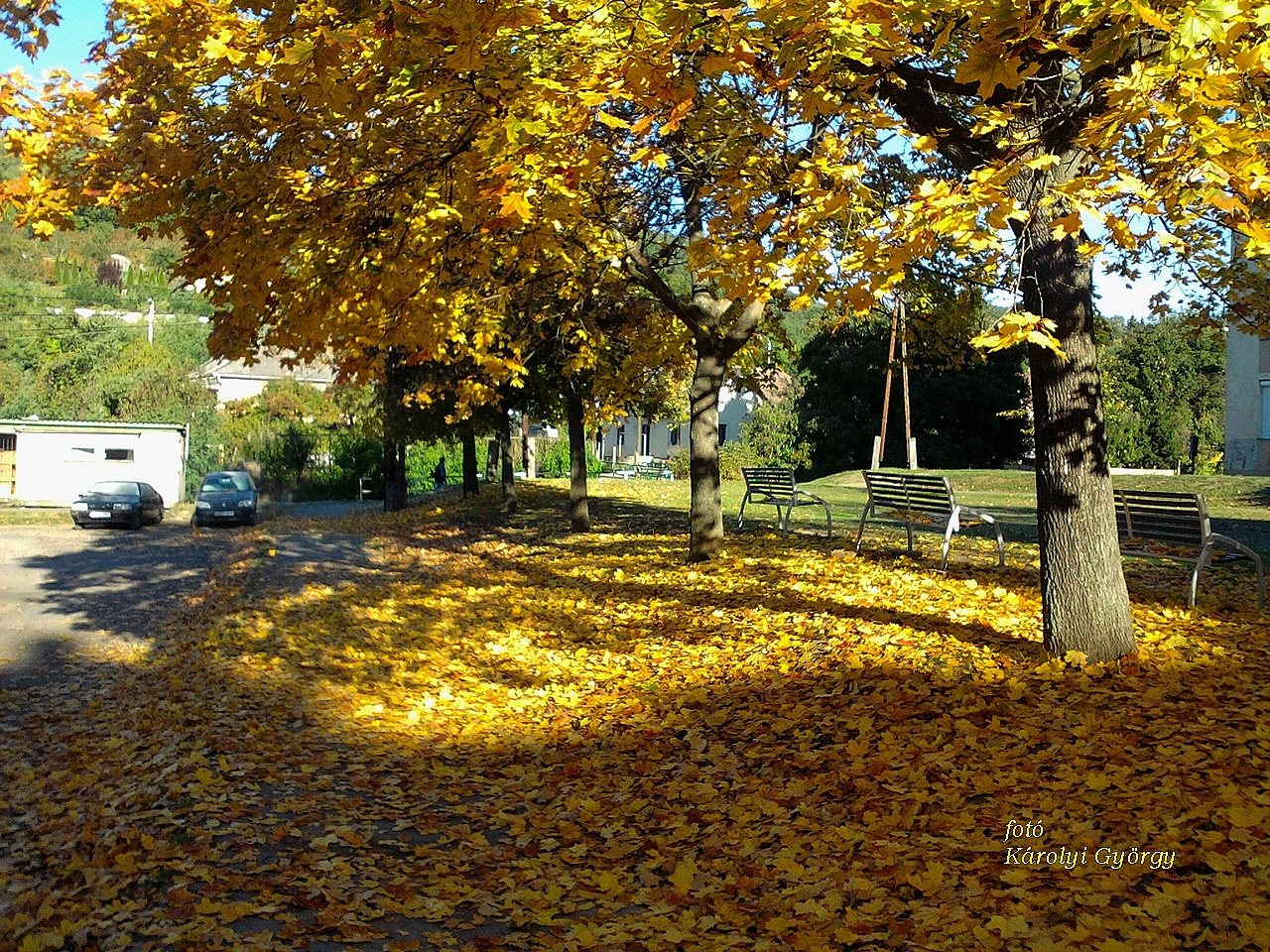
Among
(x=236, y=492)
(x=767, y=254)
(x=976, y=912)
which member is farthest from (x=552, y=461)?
(x=976, y=912)

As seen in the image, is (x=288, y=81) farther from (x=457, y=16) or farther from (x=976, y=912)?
(x=976, y=912)

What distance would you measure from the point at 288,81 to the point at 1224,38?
4.62 metres

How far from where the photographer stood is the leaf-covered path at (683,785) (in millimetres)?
4121

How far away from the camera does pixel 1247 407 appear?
103 feet

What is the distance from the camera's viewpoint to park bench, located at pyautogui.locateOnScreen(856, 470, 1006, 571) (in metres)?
10.3

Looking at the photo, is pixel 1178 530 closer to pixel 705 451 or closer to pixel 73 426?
pixel 705 451

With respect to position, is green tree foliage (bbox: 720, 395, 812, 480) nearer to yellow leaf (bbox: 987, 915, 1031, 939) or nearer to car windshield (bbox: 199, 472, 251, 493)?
car windshield (bbox: 199, 472, 251, 493)

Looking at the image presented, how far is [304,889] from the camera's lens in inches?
180

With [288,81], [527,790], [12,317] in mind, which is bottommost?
[527,790]

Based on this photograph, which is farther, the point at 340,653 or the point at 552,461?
the point at 552,461

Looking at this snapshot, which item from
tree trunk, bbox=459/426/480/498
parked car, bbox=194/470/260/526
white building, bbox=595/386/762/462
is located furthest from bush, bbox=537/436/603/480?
parked car, bbox=194/470/260/526

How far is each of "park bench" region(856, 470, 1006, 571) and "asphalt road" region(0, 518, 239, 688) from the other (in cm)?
858

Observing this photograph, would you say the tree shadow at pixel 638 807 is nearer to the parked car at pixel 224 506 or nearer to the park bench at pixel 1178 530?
the park bench at pixel 1178 530

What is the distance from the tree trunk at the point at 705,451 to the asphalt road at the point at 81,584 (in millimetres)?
6613
